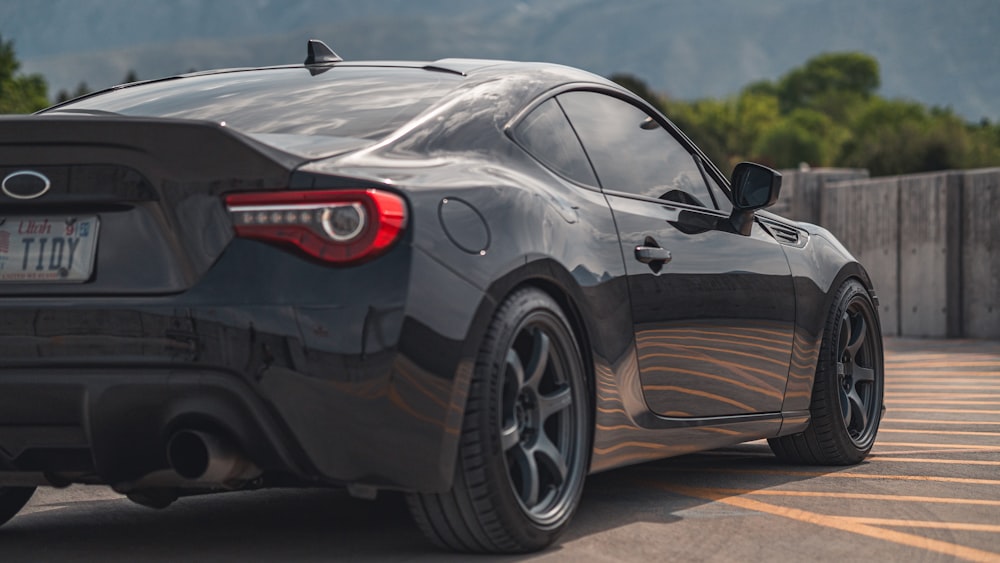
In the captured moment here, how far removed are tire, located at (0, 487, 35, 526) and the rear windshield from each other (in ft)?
4.22

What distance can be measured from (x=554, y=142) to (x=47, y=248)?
5.58 feet

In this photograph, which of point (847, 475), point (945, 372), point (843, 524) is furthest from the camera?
point (945, 372)

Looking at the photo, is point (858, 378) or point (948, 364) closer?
point (858, 378)

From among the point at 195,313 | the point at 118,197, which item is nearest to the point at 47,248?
the point at 118,197

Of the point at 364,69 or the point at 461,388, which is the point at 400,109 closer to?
the point at 364,69

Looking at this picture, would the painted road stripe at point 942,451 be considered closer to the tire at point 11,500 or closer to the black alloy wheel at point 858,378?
the black alloy wheel at point 858,378

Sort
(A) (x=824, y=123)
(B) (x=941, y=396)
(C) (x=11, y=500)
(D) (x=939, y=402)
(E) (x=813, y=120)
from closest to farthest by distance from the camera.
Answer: (C) (x=11, y=500), (D) (x=939, y=402), (B) (x=941, y=396), (E) (x=813, y=120), (A) (x=824, y=123)

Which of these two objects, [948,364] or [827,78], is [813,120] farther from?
[948,364]

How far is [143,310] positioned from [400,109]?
3.59 feet

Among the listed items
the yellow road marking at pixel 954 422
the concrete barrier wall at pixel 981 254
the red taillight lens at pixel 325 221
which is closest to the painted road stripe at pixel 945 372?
the yellow road marking at pixel 954 422

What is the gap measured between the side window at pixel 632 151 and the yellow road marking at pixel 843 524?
1083 millimetres

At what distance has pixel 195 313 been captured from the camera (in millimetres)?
3805

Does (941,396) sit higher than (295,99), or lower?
lower

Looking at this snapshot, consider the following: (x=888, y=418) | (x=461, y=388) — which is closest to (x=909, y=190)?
(x=888, y=418)
